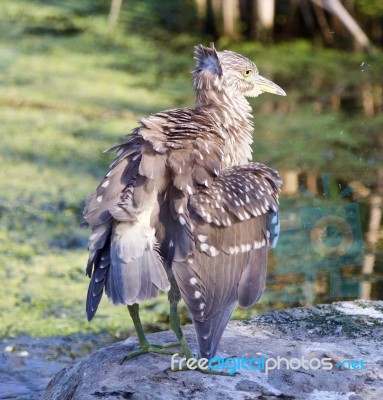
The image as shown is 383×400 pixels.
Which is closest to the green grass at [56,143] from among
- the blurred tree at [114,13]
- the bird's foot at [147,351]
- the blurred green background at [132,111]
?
the blurred green background at [132,111]

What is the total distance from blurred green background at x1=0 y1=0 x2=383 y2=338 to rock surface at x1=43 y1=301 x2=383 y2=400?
1.53 meters

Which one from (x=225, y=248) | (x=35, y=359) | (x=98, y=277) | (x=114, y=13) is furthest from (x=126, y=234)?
(x=114, y=13)

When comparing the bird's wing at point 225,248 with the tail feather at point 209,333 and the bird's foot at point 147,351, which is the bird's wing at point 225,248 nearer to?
the tail feather at point 209,333

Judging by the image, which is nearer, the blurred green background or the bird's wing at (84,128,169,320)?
the bird's wing at (84,128,169,320)

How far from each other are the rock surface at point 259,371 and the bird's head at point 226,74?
3.85 ft

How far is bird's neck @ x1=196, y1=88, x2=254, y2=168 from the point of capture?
470 centimetres

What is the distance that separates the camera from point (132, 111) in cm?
962

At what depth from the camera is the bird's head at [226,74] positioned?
4.83m

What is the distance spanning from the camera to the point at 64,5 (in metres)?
13.3

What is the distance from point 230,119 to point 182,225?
3.40 feet

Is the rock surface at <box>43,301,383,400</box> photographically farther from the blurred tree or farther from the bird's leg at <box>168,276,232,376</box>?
the blurred tree

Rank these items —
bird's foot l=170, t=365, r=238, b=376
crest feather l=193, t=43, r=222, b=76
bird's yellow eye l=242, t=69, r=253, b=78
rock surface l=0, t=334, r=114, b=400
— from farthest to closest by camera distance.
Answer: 1. rock surface l=0, t=334, r=114, b=400
2. bird's yellow eye l=242, t=69, r=253, b=78
3. crest feather l=193, t=43, r=222, b=76
4. bird's foot l=170, t=365, r=238, b=376

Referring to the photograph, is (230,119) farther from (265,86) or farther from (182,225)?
(182,225)

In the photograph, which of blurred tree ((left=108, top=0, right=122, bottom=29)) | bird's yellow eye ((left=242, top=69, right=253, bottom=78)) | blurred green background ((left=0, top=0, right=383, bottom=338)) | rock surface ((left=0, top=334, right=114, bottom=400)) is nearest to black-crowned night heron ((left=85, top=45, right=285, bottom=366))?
bird's yellow eye ((left=242, top=69, right=253, bottom=78))
